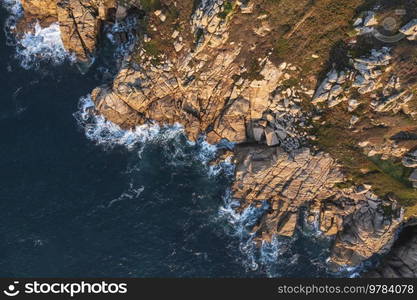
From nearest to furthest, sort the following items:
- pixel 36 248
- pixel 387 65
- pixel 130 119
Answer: pixel 387 65, pixel 36 248, pixel 130 119

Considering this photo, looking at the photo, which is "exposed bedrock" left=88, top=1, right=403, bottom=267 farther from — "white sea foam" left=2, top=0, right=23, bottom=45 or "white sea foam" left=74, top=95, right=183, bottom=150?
"white sea foam" left=2, top=0, right=23, bottom=45

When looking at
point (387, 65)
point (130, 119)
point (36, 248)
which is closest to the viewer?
point (387, 65)

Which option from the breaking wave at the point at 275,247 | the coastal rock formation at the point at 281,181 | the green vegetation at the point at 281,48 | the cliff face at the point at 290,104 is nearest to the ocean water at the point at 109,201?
the breaking wave at the point at 275,247

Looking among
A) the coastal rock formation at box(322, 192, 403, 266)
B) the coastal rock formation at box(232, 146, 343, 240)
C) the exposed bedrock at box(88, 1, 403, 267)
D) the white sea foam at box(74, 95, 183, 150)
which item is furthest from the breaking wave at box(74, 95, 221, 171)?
the coastal rock formation at box(322, 192, 403, 266)

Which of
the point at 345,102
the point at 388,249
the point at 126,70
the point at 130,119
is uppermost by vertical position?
the point at 126,70

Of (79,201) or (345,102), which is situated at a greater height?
(345,102)

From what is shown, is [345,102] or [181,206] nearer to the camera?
[345,102]

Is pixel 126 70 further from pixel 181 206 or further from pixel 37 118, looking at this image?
pixel 181 206

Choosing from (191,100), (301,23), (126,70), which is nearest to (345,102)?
(301,23)
